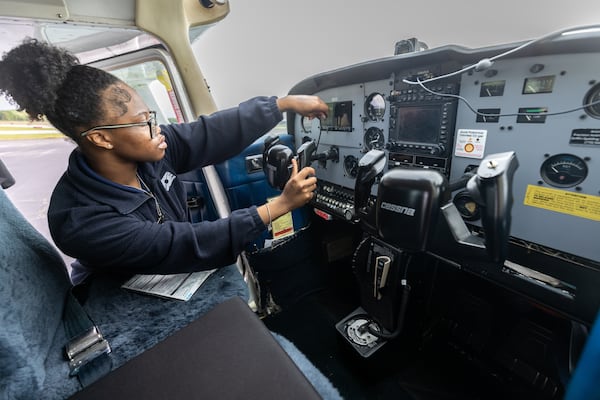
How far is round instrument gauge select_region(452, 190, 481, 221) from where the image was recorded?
98cm

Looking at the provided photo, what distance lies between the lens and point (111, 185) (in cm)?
81

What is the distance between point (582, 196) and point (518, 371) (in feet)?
2.89

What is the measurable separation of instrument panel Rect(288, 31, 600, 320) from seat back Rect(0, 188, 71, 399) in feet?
4.24

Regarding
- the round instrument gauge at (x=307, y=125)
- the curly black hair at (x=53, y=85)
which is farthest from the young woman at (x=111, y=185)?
the round instrument gauge at (x=307, y=125)

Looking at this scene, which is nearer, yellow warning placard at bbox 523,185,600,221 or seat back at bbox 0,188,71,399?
seat back at bbox 0,188,71,399

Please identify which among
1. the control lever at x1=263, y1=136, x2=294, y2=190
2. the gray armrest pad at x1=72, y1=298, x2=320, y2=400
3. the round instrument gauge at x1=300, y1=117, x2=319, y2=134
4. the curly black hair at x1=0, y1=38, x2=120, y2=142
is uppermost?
the curly black hair at x1=0, y1=38, x2=120, y2=142

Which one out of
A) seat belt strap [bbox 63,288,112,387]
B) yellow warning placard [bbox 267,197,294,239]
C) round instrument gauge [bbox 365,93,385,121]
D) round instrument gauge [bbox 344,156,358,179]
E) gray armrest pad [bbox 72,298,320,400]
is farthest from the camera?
yellow warning placard [bbox 267,197,294,239]

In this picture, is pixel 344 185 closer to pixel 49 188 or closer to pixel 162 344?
pixel 162 344

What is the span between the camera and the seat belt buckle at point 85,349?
26.1 inches

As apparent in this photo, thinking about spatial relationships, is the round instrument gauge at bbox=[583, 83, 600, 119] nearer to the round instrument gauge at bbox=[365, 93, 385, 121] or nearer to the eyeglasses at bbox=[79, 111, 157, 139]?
the round instrument gauge at bbox=[365, 93, 385, 121]

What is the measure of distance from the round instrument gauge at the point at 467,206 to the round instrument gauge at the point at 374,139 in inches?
16.3

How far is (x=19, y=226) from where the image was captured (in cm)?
76

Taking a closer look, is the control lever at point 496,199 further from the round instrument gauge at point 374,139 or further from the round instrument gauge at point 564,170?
the round instrument gauge at point 374,139

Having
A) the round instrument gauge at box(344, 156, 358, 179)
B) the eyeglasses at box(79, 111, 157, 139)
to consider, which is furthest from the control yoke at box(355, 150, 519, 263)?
the eyeglasses at box(79, 111, 157, 139)
